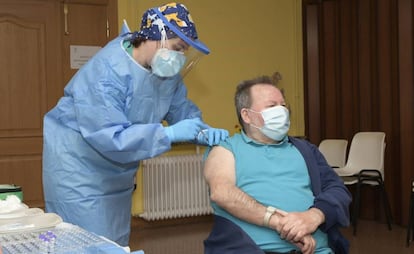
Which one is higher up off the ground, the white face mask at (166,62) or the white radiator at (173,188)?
the white face mask at (166,62)

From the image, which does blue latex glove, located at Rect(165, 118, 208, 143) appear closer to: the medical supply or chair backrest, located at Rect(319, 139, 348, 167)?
the medical supply

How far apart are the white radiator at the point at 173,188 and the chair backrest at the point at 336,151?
122 cm

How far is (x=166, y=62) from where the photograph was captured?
6.49 ft

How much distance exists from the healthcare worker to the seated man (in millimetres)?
119

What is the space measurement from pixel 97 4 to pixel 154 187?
1694 mm

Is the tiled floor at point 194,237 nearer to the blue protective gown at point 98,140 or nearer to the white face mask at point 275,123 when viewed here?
the blue protective gown at point 98,140

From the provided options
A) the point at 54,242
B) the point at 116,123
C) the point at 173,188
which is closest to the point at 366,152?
the point at 173,188

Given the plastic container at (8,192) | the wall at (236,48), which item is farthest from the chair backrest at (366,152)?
the plastic container at (8,192)

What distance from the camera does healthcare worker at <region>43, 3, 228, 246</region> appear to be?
1.84 meters

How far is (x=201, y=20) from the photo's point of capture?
5.07 meters

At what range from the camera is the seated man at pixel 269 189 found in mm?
1831

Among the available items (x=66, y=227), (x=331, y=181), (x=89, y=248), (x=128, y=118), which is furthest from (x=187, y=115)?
(x=89, y=248)

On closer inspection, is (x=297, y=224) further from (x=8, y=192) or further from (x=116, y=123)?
(x=8, y=192)

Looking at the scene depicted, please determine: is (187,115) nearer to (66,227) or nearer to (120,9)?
(66,227)
